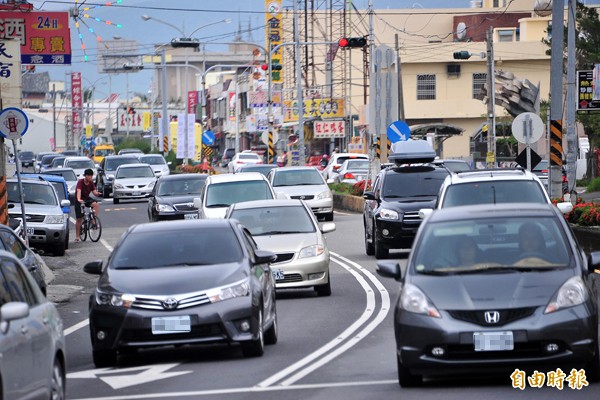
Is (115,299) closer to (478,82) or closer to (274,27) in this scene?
(478,82)

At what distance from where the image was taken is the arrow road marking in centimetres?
1255

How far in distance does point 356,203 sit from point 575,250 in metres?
36.2

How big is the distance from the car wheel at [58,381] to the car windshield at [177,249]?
12.3ft

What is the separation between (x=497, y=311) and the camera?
35.4ft

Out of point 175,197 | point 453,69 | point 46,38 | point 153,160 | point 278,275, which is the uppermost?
point 453,69

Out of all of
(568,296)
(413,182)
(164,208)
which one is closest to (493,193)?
(413,182)

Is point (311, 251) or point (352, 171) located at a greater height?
point (352, 171)

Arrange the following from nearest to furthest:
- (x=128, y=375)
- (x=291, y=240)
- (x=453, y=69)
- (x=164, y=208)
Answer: (x=128, y=375) < (x=291, y=240) < (x=164, y=208) < (x=453, y=69)

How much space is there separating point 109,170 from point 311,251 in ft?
153

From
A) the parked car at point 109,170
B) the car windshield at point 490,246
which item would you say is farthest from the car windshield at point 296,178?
→ the car windshield at point 490,246

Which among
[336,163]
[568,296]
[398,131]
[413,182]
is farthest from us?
[336,163]

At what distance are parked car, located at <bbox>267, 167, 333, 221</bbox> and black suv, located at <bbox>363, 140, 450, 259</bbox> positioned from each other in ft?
38.8

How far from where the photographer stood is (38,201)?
33.6m

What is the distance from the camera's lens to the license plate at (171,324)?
1326cm
